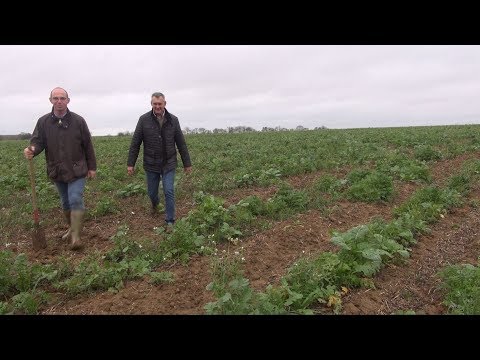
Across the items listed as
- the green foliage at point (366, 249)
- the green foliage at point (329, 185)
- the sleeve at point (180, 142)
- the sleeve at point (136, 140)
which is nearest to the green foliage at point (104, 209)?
the sleeve at point (136, 140)

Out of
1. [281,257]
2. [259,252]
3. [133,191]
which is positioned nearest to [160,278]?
[259,252]

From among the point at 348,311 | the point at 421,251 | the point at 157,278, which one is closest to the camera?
the point at 348,311

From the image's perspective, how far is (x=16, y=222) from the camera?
24.1ft

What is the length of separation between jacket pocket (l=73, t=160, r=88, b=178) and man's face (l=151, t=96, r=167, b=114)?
1.48 meters

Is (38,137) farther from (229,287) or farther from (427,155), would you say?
(427,155)

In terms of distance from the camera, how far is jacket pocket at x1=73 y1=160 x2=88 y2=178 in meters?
6.07

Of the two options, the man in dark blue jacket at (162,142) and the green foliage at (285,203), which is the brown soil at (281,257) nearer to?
the green foliage at (285,203)

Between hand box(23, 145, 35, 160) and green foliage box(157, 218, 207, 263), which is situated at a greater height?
hand box(23, 145, 35, 160)

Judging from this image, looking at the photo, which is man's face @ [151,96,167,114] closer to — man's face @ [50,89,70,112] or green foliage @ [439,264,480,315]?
man's face @ [50,89,70,112]

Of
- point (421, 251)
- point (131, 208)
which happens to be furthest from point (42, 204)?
point (421, 251)

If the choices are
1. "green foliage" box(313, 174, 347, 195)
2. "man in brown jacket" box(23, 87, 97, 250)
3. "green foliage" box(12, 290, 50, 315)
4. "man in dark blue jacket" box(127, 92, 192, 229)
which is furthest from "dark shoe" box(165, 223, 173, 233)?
"green foliage" box(313, 174, 347, 195)

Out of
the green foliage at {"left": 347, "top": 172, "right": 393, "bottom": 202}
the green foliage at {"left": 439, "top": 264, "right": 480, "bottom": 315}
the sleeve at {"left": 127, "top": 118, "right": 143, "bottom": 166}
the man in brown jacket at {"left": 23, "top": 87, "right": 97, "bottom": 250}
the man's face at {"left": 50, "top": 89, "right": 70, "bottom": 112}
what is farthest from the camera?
the green foliage at {"left": 347, "top": 172, "right": 393, "bottom": 202}

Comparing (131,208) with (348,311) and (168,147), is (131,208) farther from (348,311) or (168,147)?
(348,311)

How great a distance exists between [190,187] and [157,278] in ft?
17.3
